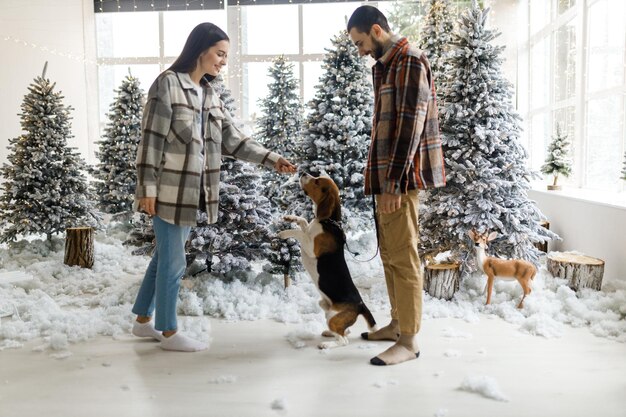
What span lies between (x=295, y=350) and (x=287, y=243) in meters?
1.55

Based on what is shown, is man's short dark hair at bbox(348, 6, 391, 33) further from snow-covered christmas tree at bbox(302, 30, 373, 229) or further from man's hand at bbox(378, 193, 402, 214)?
snow-covered christmas tree at bbox(302, 30, 373, 229)

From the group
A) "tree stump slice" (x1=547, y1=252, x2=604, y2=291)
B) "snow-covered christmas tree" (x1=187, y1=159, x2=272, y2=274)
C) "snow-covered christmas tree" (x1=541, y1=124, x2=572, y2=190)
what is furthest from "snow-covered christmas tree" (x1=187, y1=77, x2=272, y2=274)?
"snow-covered christmas tree" (x1=541, y1=124, x2=572, y2=190)

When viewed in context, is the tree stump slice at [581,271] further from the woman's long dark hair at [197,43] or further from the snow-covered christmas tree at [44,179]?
the snow-covered christmas tree at [44,179]

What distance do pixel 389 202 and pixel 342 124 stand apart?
2.52 m

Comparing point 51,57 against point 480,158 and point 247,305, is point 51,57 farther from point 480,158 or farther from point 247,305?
point 480,158

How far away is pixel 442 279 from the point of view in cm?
398

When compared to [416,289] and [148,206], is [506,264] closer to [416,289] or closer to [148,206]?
[416,289]

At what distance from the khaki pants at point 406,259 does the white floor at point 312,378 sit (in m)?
0.25

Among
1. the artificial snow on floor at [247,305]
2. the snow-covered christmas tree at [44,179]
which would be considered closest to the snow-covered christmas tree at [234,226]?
the artificial snow on floor at [247,305]

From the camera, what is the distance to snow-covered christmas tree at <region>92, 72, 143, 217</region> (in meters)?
7.23

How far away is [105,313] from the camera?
11.9 ft

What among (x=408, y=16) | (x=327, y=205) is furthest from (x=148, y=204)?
(x=408, y=16)

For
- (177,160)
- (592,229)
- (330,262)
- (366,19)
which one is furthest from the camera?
(592,229)

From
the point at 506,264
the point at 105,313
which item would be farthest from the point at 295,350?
the point at 506,264
